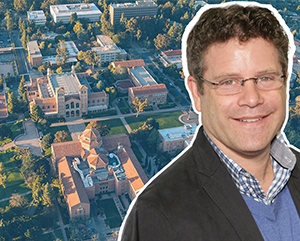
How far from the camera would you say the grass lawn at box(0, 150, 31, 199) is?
3885cm

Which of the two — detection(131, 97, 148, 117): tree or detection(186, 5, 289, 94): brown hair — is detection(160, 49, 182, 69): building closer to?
detection(131, 97, 148, 117): tree

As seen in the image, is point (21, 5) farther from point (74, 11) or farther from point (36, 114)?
point (36, 114)

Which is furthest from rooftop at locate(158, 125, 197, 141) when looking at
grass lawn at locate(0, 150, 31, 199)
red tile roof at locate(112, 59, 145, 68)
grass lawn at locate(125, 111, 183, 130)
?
red tile roof at locate(112, 59, 145, 68)

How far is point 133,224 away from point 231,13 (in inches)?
119

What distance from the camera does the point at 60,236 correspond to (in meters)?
34.3

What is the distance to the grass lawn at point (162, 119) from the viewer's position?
51.2 metres

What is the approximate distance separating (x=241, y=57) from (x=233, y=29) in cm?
38

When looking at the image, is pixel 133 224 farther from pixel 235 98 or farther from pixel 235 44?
pixel 235 44

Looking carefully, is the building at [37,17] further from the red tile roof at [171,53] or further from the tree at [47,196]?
the tree at [47,196]

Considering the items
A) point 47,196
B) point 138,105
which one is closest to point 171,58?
point 138,105

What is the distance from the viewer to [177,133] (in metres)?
46.8

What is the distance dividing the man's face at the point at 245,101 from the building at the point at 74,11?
245 feet

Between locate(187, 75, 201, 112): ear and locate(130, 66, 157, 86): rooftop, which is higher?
locate(187, 75, 201, 112): ear

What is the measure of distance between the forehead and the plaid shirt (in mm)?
1121
